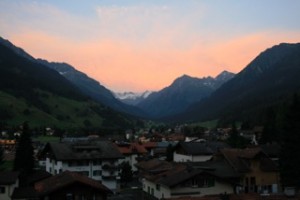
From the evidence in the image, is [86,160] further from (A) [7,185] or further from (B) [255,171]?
(B) [255,171]

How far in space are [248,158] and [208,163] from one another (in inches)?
228

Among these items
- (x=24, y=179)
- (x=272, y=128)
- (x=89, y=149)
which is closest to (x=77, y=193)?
(x=24, y=179)

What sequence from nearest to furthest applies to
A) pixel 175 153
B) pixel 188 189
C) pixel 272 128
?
pixel 188 189 → pixel 175 153 → pixel 272 128

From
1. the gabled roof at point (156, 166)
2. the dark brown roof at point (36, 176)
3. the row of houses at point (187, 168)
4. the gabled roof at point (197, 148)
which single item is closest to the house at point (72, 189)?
the row of houses at point (187, 168)

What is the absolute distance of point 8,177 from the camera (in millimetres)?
61844

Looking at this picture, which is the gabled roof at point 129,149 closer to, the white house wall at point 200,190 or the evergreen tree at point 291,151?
the white house wall at point 200,190

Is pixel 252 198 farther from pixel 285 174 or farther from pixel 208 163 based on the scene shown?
pixel 208 163

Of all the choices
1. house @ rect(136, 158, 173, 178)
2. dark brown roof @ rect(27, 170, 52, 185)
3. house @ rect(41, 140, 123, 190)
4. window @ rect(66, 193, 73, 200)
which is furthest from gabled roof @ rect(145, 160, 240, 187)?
dark brown roof @ rect(27, 170, 52, 185)

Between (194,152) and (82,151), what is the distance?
68.1ft

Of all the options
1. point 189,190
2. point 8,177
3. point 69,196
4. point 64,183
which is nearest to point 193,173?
point 189,190

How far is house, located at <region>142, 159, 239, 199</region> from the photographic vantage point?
56562mm

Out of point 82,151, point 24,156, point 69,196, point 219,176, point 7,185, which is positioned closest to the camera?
point 69,196

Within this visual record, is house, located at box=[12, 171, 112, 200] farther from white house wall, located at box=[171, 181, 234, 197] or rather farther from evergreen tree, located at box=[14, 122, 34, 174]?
evergreen tree, located at box=[14, 122, 34, 174]

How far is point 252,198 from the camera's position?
3919 centimetres
